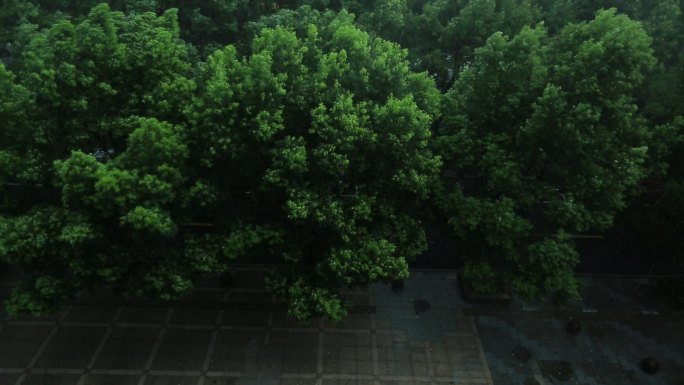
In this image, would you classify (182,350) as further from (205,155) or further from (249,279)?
(205,155)

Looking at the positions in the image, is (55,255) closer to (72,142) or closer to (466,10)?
(72,142)

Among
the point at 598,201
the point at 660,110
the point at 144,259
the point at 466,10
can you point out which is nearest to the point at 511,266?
the point at 598,201

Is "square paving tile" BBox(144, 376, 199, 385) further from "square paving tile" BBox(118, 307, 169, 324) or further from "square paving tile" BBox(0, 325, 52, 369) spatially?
"square paving tile" BBox(0, 325, 52, 369)

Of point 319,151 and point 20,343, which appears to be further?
point 20,343

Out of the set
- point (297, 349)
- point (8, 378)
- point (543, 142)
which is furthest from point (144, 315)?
point (543, 142)

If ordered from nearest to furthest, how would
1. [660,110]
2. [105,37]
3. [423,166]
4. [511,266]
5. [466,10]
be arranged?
[105,37] → [423,166] → [660,110] → [511,266] → [466,10]

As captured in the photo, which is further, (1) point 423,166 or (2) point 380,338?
(2) point 380,338
